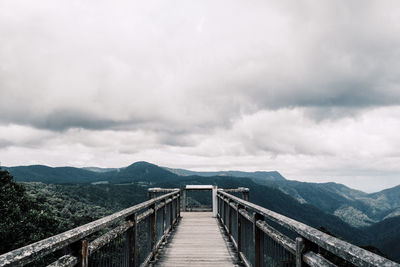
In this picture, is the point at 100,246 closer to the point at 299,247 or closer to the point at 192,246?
the point at 299,247

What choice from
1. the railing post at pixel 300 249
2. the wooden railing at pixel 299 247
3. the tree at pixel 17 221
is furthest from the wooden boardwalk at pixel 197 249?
the tree at pixel 17 221

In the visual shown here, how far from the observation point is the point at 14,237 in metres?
25.1

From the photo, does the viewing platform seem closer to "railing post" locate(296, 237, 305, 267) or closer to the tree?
"railing post" locate(296, 237, 305, 267)

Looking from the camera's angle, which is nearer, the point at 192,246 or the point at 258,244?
the point at 258,244

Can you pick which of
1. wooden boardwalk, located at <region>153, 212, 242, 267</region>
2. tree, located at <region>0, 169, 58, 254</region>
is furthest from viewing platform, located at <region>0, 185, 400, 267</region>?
tree, located at <region>0, 169, 58, 254</region>

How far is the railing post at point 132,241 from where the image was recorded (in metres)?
4.65

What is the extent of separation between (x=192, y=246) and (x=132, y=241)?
12.1 ft

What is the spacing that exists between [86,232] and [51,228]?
32164 millimetres

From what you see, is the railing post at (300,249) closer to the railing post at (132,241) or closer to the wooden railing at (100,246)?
the wooden railing at (100,246)

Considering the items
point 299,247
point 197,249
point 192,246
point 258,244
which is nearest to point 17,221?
point 192,246

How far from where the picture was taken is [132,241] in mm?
4719

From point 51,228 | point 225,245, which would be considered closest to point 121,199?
point 51,228

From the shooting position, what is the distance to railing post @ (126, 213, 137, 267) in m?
4.65

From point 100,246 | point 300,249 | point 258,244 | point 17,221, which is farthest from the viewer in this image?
point 17,221
